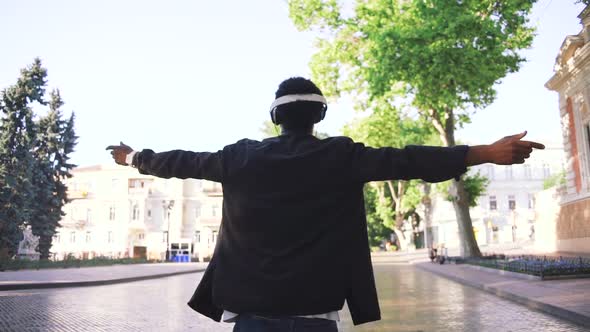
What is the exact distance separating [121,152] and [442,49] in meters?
18.2

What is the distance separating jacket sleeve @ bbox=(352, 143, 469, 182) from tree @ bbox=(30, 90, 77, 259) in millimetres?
37226

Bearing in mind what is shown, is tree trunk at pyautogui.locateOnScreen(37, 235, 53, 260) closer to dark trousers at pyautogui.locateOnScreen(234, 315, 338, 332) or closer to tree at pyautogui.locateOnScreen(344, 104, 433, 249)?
tree at pyautogui.locateOnScreen(344, 104, 433, 249)

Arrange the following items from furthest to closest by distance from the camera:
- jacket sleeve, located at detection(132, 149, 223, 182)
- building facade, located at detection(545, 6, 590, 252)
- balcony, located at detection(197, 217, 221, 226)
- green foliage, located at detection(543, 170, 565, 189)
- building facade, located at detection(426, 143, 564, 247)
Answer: green foliage, located at detection(543, 170, 565, 189) < building facade, located at detection(426, 143, 564, 247) < balcony, located at detection(197, 217, 221, 226) < building facade, located at detection(545, 6, 590, 252) < jacket sleeve, located at detection(132, 149, 223, 182)

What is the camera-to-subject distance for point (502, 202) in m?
67.1

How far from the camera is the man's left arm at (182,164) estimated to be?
2.23m

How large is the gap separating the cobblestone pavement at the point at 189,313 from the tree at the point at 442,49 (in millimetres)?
9067

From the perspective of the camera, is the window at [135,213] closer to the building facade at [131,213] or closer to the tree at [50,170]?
the building facade at [131,213]

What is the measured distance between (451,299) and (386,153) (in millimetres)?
10436

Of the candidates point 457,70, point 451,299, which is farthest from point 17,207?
point 451,299

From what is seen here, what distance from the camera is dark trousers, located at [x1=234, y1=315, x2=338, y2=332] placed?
6.48 feet

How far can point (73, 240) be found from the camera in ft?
205

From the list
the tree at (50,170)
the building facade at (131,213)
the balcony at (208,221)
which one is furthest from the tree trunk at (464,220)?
the balcony at (208,221)

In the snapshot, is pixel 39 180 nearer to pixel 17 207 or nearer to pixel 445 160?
pixel 17 207

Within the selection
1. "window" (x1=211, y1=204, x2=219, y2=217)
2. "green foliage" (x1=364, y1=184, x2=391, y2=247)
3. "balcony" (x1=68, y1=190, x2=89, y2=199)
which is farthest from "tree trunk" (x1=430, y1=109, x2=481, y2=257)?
"balcony" (x1=68, y1=190, x2=89, y2=199)
